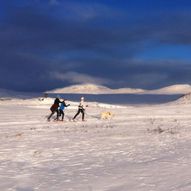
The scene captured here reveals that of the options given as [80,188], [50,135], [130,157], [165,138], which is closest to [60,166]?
[130,157]

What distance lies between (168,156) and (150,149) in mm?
2157

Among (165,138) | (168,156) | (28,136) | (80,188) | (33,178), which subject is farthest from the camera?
(28,136)

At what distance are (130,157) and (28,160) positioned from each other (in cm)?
279

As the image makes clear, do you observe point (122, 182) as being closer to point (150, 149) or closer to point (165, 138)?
point (150, 149)

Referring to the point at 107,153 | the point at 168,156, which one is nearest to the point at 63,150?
the point at 107,153

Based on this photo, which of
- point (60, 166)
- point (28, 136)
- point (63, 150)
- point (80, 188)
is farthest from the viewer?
point (28, 136)

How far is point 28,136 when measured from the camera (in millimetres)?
21578

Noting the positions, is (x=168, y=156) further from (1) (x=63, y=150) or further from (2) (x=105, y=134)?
(2) (x=105, y=134)

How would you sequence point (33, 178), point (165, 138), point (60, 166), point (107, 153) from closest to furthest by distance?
point (33, 178), point (60, 166), point (107, 153), point (165, 138)

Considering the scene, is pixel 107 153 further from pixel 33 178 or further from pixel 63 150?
pixel 33 178

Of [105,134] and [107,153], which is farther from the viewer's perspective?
[105,134]

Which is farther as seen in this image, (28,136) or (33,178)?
(28,136)

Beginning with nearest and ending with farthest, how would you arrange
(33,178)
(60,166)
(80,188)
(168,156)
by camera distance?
(80,188) < (33,178) < (60,166) < (168,156)

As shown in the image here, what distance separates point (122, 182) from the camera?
10516mm
